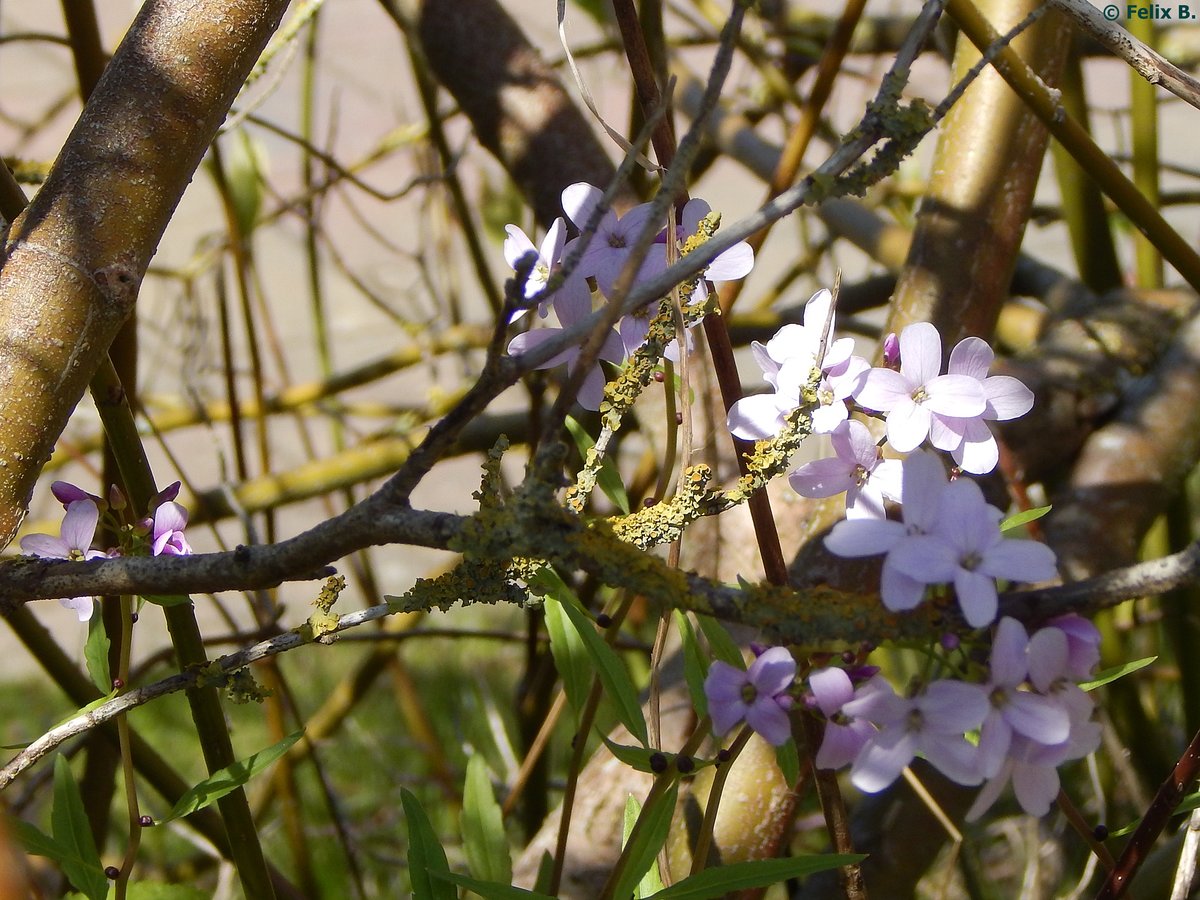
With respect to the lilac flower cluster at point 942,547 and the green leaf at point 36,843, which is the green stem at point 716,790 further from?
the green leaf at point 36,843

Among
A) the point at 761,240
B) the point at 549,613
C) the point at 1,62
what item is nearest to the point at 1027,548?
the point at 549,613

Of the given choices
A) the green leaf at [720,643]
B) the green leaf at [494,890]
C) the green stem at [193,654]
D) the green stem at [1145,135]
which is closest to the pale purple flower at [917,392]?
the green leaf at [720,643]

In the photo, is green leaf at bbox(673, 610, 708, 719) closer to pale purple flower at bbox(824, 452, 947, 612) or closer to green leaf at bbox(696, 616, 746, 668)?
green leaf at bbox(696, 616, 746, 668)

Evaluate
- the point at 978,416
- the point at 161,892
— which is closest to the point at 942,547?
the point at 978,416

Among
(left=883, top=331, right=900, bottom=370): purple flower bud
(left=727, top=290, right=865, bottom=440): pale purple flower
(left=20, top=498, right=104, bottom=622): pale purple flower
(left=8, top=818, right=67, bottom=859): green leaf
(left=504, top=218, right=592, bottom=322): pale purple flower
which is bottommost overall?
(left=8, top=818, right=67, bottom=859): green leaf

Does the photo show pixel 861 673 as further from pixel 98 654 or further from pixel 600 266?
pixel 98 654

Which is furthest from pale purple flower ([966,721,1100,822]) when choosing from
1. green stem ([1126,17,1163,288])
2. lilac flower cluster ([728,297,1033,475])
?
green stem ([1126,17,1163,288])

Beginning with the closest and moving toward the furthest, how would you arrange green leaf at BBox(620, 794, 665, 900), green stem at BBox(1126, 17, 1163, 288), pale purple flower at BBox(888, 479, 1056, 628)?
pale purple flower at BBox(888, 479, 1056, 628), green leaf at BBox(620, 794, 665, 900), green stem at BBox(1126, 17, 1163, 288)
